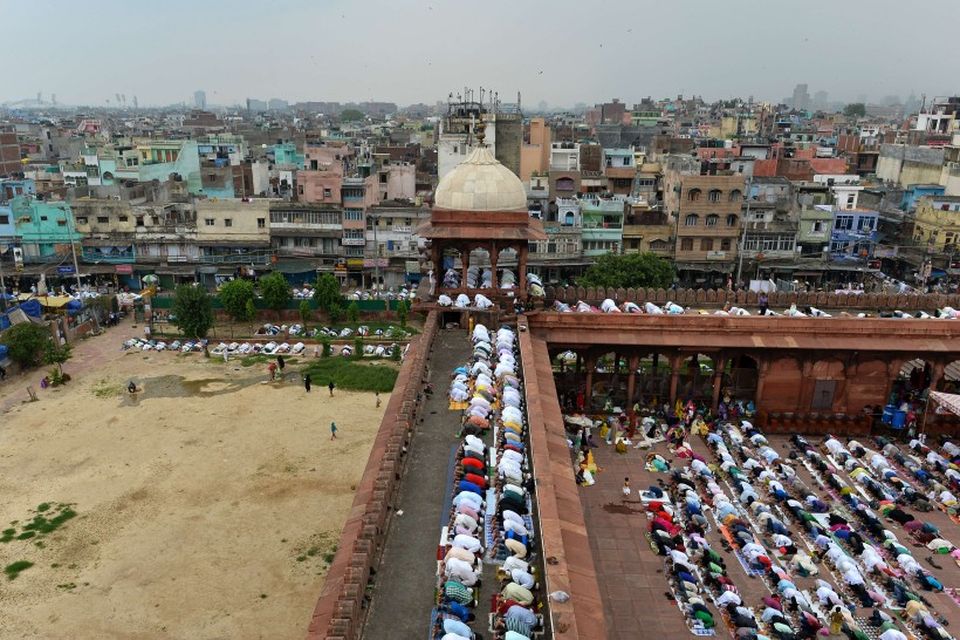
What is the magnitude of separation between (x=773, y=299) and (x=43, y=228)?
5816cm

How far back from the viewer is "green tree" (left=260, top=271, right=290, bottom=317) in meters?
51.2

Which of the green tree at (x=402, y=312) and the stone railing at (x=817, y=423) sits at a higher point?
the stone railing at (x=817, y=423)

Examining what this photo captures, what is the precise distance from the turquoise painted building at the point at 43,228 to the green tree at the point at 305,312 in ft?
78.3

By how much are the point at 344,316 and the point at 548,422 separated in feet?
115

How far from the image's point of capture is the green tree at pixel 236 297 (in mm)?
50656

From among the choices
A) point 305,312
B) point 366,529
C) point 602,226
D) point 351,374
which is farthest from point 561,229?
point 366,529

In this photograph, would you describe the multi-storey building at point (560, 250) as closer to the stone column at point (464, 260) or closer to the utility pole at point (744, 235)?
the utility pole at point (744, 235)

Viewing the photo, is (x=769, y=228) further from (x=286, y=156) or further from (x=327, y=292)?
(x=286, y=156)

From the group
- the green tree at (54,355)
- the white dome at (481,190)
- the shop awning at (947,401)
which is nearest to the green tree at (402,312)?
the green tree at (54,355)

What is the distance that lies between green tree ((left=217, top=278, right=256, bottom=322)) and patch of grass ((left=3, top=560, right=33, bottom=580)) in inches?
1115

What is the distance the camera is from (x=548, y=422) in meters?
18.2

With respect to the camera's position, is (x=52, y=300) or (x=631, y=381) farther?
(x=52, y=300)

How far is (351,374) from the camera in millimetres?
41750

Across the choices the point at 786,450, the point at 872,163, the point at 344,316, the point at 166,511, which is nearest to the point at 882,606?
the point at 786,450
